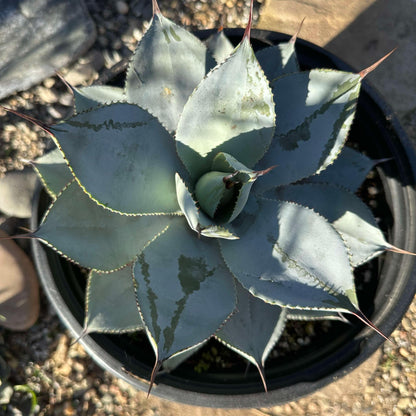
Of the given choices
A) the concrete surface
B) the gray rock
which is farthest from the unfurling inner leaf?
the concrete surface

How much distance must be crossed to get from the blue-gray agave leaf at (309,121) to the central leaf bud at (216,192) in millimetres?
108

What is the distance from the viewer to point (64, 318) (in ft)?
3.65

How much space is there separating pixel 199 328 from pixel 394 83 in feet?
4.71

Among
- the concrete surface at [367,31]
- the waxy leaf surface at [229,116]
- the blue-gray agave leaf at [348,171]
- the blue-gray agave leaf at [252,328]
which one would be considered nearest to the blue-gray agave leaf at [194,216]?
the waxy leaf surface at [229,116]

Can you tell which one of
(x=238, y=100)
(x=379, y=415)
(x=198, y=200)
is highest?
(x=238, y=100)

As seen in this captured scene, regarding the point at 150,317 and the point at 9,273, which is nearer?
the point at 150,317

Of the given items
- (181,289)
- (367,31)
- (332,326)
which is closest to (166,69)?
(181,289)

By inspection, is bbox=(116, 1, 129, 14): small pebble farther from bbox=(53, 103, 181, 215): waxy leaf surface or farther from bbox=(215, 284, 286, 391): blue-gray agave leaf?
bbox=(215, 284, 286, 391): blue-gray agave leaf

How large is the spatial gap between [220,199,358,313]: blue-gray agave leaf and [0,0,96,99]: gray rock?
99cm

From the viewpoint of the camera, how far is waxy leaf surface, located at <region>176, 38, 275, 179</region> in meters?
0.84

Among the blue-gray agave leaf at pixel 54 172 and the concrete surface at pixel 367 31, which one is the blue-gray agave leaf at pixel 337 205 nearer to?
the blue-gray agave leaf at pixel 54 172

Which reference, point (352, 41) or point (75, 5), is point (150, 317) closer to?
point (75, 5)

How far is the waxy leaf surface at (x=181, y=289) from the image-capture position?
790 mm

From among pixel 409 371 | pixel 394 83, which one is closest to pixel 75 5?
pixel 394 83
